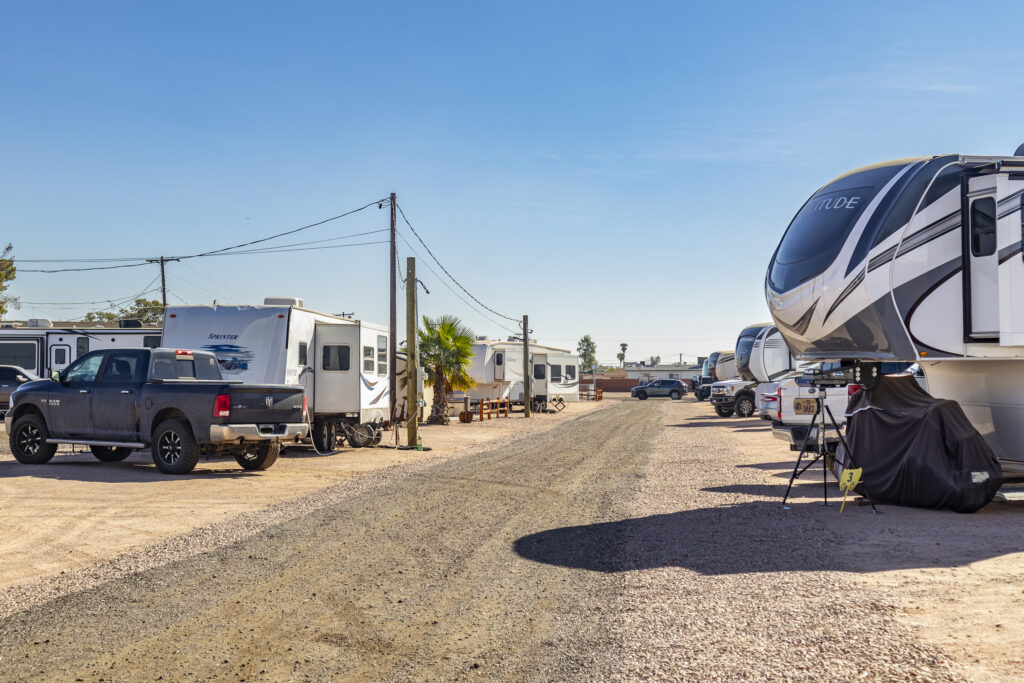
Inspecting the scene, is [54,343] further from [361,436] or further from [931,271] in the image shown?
[931,271]

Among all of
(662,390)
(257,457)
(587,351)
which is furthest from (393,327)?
(587,351)

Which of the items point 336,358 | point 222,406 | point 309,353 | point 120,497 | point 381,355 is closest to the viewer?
point 120,497

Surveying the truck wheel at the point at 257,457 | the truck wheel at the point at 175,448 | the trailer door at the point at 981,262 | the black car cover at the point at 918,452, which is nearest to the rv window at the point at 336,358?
the truck wheel at the point at 257,457

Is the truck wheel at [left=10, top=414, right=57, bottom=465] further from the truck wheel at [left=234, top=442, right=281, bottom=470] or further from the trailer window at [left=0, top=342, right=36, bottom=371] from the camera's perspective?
the trailer window at [left=0, top=342, right=36, bottom=371]

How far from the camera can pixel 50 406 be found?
47.8ft

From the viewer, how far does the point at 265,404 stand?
13602 millimetres

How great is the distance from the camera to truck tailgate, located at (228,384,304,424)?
13352 mm

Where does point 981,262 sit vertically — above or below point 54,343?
above

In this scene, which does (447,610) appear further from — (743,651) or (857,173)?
(857,173)

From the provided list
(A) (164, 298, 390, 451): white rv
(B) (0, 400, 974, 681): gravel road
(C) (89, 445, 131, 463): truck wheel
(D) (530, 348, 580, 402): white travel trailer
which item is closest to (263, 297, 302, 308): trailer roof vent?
(A) (164, 298, 390, 451): white rv

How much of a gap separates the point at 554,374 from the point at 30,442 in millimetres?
30689

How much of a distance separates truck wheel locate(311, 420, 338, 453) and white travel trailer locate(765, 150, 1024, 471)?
11394 millimetres

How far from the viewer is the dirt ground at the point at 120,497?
26.2 feet

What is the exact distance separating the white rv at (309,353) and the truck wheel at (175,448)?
287 centimetres
